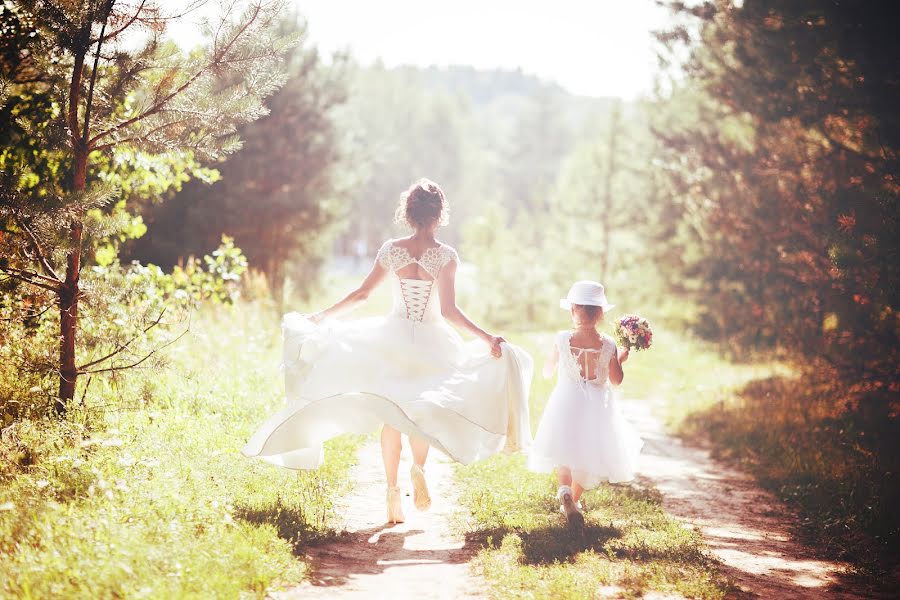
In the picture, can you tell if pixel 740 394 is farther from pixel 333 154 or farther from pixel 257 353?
pixel 333 154

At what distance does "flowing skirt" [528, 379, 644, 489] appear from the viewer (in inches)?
226

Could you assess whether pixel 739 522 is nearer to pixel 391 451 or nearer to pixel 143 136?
pixel 391 451

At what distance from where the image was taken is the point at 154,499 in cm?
481

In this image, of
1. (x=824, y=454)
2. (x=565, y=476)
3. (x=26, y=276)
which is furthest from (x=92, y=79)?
(x=824, y=454)

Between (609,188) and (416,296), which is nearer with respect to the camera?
(416,296)

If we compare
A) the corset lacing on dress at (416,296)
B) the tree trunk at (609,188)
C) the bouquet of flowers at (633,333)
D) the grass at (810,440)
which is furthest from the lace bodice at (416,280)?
the tree trunk at (609,188)

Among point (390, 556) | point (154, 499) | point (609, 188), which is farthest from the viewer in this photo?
point (609, 188)

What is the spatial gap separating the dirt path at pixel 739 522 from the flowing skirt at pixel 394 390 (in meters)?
1.77

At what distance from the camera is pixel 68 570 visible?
3.79 meters

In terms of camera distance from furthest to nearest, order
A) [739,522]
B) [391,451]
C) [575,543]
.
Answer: [739,522] < [391,451] < [575,543]

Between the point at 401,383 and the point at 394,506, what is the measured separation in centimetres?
94

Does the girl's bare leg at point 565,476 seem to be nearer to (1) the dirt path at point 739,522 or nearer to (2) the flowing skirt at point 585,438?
(2) the flowing skirt at point 585,438

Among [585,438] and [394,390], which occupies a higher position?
[394,390]

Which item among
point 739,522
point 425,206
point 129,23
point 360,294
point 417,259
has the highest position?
point 129,23
